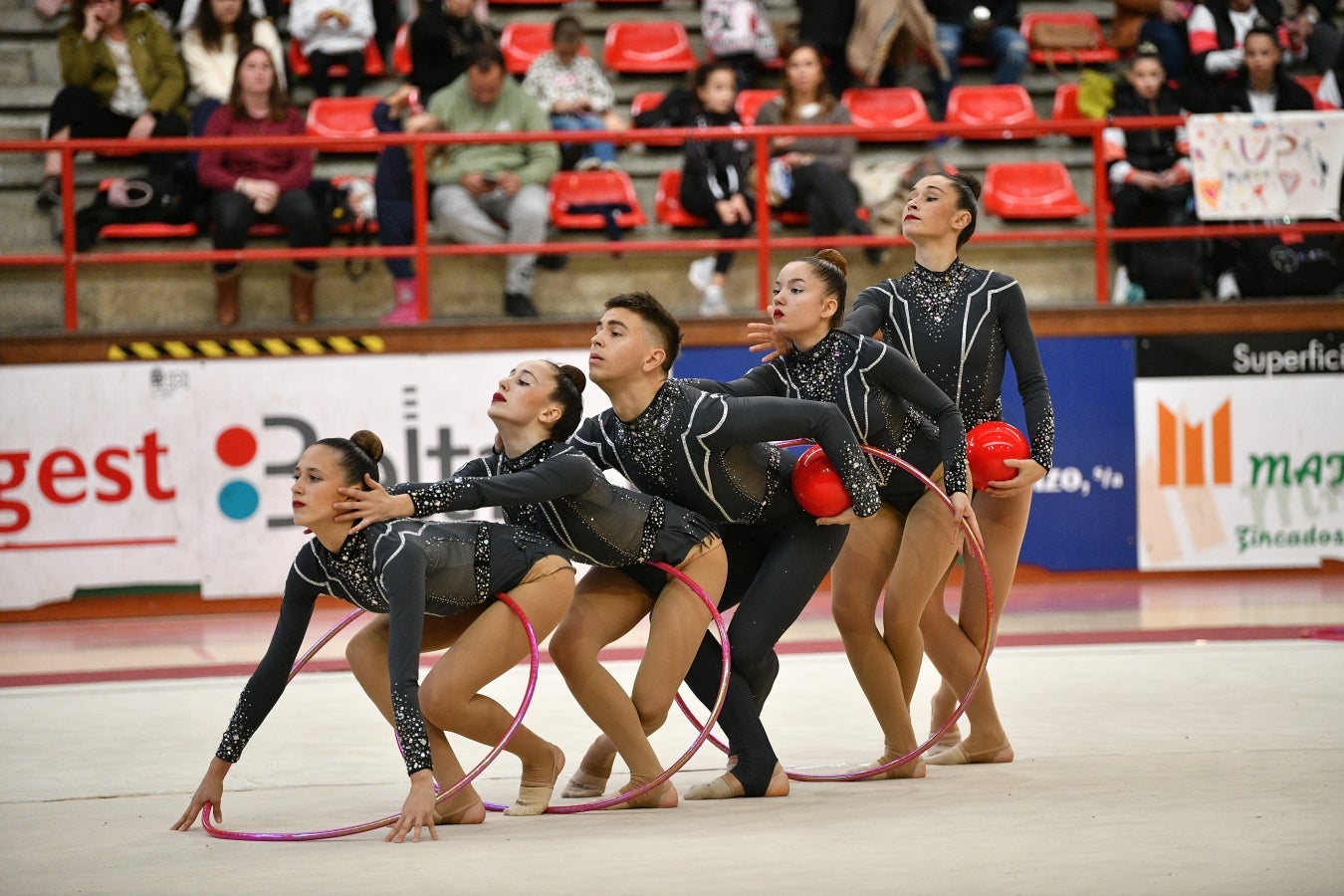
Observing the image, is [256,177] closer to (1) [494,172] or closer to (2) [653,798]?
(1) [494,172]

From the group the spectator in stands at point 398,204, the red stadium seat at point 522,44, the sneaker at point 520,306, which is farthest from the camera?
the red stadium seat at point 522,44

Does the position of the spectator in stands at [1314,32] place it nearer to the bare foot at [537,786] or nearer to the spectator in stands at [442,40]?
the spectator in stands at [442,40]

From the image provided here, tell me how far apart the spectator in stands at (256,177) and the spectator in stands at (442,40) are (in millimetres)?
984

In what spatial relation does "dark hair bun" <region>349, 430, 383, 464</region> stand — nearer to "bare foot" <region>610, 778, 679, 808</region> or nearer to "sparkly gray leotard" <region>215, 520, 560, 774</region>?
"sparkly gray leotard" <region>215, 520, 560, 774</region>

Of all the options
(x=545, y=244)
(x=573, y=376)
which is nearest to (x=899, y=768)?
(x=573, y=376)

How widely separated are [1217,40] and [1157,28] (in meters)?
0.41

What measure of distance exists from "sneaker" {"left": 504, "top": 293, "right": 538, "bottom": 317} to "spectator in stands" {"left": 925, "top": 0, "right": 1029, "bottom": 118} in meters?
3.50

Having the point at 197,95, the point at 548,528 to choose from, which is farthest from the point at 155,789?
the point at 197,95

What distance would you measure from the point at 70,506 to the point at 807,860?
6.48m

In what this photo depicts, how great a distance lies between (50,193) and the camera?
396 inches

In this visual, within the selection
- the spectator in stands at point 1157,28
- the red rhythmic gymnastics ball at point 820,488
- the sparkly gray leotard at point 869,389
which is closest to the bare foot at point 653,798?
the red rhythmic gymnastics ball at point 820,488

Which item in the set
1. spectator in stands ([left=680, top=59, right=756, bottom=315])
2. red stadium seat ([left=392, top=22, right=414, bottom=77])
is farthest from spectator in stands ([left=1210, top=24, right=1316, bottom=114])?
red stadium seat ([left=392, top=22, right=414, bottom=77])

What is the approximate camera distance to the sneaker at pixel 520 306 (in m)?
9.72

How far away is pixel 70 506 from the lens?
9008mm
